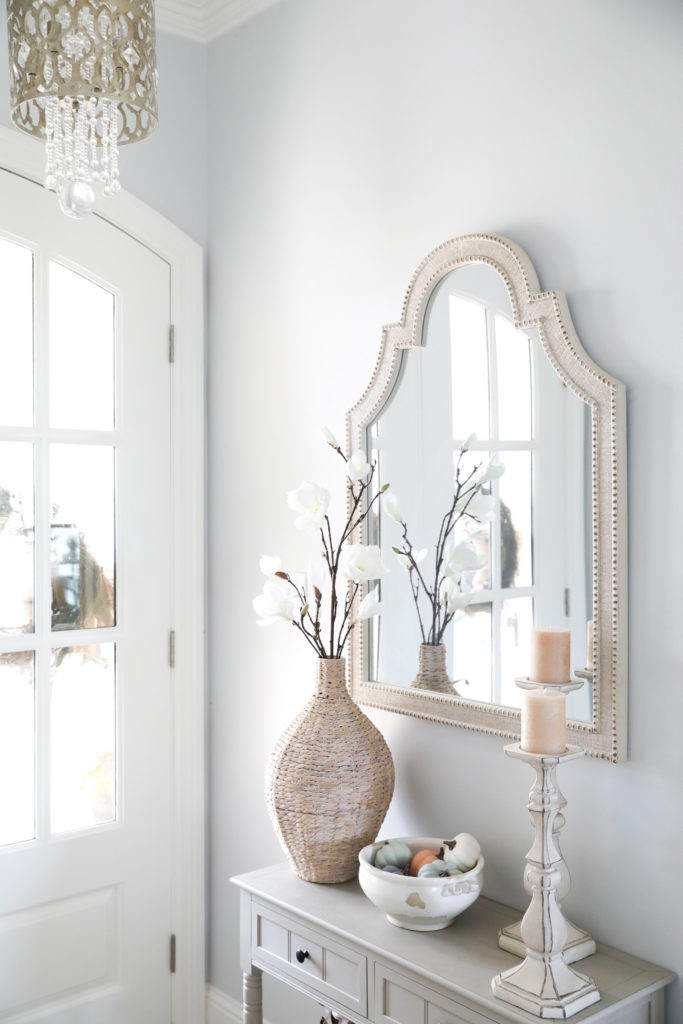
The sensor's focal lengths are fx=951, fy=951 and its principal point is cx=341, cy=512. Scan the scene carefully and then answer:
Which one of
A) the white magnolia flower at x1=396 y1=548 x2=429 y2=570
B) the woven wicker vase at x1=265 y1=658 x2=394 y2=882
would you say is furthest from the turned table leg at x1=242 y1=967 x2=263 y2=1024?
the white magnolia flower at x1=396 y1=548 x2=429 y2=570

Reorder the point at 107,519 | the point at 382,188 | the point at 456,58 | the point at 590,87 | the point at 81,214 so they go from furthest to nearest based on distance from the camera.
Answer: the point at 107,519 < the point at 382,188 < the point at 456,58 < the point at 590,87 < the point at 81,214

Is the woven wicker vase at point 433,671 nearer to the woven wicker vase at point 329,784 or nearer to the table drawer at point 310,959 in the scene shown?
the woven wicker vase at point 329,784

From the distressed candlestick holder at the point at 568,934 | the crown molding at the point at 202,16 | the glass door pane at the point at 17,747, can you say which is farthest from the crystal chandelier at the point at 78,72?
the glass door pane at the point at 17,747

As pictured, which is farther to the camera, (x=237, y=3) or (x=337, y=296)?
(x=237, y=3)

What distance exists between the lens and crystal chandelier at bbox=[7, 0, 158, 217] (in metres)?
1.48

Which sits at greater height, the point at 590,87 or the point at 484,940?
the point at 590,87

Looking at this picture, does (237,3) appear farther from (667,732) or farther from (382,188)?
(667,732)

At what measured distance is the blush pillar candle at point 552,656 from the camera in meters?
1.54

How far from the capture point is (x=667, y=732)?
4.91ft

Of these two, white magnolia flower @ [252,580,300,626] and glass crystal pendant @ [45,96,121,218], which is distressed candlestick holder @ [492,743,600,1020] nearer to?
white magnolia flower @ [252,580,300,626]

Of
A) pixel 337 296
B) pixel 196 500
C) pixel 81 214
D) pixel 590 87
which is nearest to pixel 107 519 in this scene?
pixel 196 500

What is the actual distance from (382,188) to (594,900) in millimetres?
1457

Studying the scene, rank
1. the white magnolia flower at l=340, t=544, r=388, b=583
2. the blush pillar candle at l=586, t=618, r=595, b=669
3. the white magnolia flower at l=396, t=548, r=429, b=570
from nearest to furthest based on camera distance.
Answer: the blush pillar candle at l=586, t=618, r=595, b=669 → the white magnolia flower at l=340, t=544, r=388, b=583 → the white magnolia flower at l=396, t=548, r=429, b=570

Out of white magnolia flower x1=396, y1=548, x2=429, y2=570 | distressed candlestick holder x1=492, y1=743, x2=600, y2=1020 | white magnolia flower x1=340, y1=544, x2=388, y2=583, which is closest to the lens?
distressed candlestick holder x1=492, y1=743, x2=600, y2=1020
